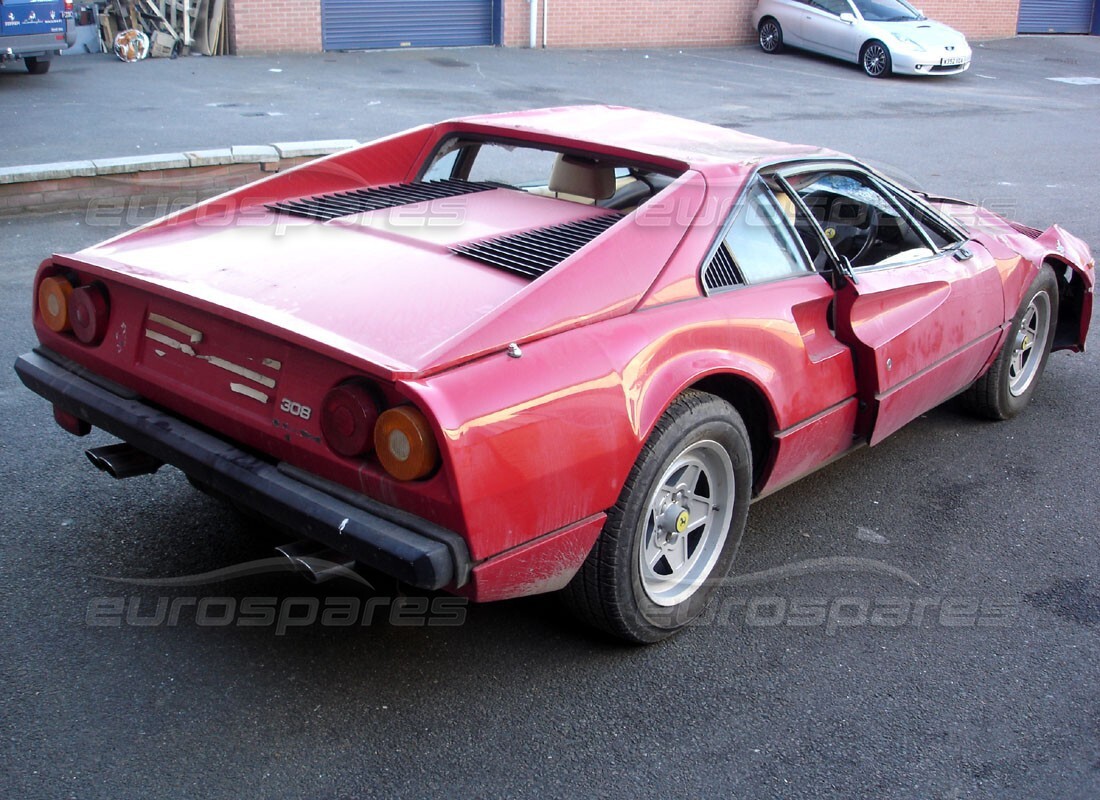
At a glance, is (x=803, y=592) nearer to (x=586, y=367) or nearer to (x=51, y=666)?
(x=586, y=367)

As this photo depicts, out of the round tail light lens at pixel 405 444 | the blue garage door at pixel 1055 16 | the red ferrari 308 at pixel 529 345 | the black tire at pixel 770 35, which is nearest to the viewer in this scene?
the round tail light lens at pixel 405 444

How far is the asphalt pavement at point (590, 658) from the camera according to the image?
2799 mm

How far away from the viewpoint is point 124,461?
11.0 feet

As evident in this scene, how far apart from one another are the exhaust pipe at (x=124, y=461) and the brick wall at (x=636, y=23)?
16.8 m

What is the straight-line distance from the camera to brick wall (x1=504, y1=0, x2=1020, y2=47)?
62.8ft

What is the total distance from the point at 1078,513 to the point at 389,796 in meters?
3.03

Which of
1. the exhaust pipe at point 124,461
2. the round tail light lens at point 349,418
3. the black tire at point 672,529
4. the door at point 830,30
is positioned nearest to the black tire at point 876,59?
the door at point 830,30

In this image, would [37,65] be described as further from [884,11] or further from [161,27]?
[884,11]

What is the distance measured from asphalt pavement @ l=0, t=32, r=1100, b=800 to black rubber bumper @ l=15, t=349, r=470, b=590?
52cm

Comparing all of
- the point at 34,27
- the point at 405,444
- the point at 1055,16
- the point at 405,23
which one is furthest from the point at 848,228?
the point at 1055,16

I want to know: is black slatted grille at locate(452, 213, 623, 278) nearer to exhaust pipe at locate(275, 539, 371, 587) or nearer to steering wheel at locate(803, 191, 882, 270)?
exhaust pipe at locate(275, 539, 371, 587)

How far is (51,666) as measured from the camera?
3.05 meters

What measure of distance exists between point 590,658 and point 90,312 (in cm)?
183

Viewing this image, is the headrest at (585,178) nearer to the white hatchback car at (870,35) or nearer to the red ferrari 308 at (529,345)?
the red ferrari 308 at (529,345)
